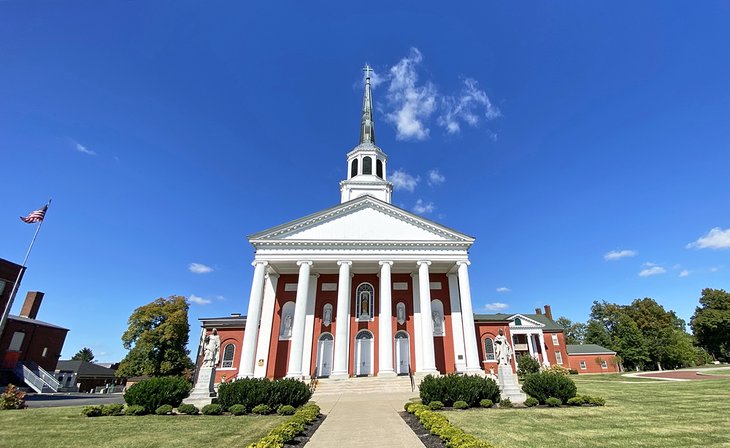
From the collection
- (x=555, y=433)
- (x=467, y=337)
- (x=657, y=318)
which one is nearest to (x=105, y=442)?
(x=555, y=433)

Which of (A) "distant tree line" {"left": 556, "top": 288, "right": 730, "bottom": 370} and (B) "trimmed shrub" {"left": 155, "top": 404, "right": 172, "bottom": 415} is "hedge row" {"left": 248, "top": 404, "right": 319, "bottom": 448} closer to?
(B) "trimmed shrub" {"left": 155, "top": 404, "right": 172, "bottom": 415}

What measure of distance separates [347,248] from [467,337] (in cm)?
1111

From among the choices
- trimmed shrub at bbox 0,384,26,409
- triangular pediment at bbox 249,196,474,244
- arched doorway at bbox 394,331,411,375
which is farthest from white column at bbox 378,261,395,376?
trimmed shrub at bbox 0,384,26,409

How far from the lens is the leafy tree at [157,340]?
109 ft

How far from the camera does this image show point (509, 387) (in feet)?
49.0

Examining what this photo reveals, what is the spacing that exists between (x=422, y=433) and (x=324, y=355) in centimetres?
1933

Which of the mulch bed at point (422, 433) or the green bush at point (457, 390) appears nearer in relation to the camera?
the mulch bed at point (422, 433)

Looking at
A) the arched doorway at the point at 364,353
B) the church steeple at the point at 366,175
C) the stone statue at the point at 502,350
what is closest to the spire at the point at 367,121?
the church steeple at the point at 366,175

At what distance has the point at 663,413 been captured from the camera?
1113 cm

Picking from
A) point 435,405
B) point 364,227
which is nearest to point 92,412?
point 435,405

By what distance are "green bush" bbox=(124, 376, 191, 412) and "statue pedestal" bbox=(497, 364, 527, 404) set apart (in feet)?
45.2

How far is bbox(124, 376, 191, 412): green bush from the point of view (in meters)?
13.0

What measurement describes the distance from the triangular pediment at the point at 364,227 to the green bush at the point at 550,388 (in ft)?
44.8

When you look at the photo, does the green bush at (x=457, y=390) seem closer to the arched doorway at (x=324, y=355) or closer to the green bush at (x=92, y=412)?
the green bush at (x=92, y=412)
